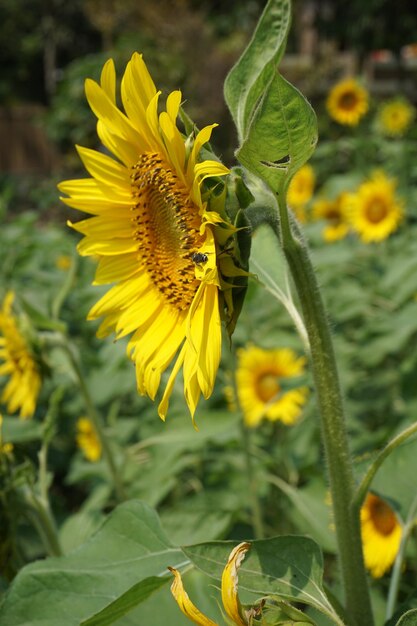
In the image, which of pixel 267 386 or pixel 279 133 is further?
pixel 267 386

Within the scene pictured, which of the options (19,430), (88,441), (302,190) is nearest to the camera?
(19,430)

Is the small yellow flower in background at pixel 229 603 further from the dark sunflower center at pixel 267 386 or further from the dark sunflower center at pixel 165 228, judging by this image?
the dark sunflower center at pixel 267 386

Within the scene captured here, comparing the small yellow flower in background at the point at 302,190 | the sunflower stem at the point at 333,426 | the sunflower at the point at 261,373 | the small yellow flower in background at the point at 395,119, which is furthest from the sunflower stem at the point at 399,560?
the small yellow flower in background at the point at 395,119

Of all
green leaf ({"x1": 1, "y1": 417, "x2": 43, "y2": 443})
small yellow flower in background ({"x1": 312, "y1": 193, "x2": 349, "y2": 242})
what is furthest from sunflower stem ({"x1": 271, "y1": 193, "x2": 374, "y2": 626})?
small yellow flower in background ({"x1": 312, "y1": 193, "x2": 349, "y2": 242})

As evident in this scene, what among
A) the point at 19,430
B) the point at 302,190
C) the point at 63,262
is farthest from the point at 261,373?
the point at 63,262

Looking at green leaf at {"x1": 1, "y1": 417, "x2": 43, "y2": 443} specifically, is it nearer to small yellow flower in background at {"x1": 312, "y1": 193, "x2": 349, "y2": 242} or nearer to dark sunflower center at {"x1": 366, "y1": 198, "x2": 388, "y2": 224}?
dark sunflower center at {"x1": 366, "y1": 198, "x2": 388, "y2": 224}

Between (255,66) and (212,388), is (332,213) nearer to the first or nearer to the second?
(255,66)
